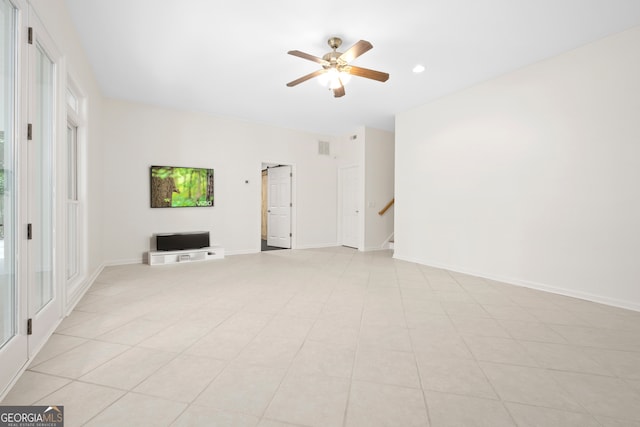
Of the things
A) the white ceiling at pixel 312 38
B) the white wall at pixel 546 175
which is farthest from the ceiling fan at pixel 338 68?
the white wall at pixel 546 175

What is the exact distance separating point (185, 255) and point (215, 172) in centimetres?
175

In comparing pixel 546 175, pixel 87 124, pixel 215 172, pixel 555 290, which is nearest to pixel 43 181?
pixel 87 124

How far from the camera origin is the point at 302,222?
7090 mm

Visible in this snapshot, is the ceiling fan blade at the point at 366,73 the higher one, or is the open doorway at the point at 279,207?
the ceiling fan blade at the point at 366,73

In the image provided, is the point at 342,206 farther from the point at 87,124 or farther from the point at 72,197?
the point at 72,197

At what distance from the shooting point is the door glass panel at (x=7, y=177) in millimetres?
1665

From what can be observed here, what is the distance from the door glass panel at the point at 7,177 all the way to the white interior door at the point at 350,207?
5933mm

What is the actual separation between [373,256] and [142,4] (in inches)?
203

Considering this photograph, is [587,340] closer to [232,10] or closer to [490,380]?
[490,380]

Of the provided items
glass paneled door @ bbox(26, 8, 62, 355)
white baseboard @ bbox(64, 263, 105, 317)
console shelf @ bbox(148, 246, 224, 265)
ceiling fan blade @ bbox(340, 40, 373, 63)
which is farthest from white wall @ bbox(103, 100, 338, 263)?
ceiling fan blade @ bbox(340, 40, 373, 63)

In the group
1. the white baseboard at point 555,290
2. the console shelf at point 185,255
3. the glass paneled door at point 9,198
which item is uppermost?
the glass paneled door at point 9,198

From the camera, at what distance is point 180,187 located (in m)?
5.65

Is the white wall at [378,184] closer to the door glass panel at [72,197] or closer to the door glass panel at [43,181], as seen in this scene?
the door glass panel at [72,197]

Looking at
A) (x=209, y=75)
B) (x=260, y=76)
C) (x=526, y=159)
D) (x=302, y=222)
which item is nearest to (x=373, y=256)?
(x=302, y=222)
